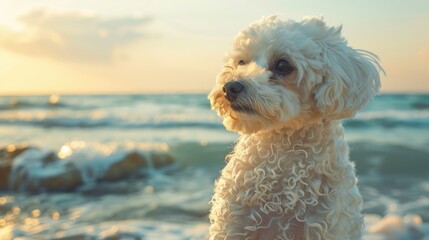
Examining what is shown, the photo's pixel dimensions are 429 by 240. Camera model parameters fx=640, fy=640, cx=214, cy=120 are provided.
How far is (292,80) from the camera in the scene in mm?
3330

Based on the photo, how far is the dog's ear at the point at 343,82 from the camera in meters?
3.25

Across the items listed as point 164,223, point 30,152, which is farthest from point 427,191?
point 30,152

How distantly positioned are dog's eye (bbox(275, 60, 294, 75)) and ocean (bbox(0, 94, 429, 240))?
0.63 m

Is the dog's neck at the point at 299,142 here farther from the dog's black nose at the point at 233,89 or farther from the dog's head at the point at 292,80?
the dog's black nose at the point at 233,89

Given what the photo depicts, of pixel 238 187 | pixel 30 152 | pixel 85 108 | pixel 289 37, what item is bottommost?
pixel 238 187

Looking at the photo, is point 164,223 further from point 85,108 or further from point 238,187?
point 85,108

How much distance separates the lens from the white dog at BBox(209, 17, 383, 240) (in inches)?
129

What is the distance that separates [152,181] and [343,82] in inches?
274

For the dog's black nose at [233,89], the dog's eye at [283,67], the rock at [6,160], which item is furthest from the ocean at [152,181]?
the dog's black nose at [233,89]

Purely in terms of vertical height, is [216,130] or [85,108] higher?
[85,108]

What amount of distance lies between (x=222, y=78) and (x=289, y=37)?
1.37ft

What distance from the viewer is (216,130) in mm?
18031

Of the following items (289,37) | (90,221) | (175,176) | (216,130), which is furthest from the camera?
(216,130)

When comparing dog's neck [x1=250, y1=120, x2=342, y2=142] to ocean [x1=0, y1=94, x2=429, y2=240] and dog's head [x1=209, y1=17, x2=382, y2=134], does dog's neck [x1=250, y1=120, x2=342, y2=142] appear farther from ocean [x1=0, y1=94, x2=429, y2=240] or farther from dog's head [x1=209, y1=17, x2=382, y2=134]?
ocean [x1=0, y1=94, x2=429, y2=240]
